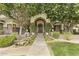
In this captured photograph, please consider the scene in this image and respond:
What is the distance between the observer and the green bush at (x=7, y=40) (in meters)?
3.68

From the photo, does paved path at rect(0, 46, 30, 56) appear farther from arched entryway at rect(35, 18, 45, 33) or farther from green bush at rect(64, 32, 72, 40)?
green bush at rect(64, 32, 72, 40)

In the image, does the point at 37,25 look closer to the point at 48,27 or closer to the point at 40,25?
the point at 40,25

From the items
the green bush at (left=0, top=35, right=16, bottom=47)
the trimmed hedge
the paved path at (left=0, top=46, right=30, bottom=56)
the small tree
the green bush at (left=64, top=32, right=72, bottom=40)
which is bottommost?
the paved path at (left=0, top=46, right=30, bottom=56)

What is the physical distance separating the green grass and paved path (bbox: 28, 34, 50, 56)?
0.08 m

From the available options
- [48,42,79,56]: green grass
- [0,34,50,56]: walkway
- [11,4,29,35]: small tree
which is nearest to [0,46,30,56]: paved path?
[0,34,50,56]: walkway

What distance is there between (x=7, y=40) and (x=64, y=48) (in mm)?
742

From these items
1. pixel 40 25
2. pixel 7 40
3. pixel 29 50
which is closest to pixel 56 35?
pixel 40 25

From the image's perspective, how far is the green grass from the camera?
3.67 m

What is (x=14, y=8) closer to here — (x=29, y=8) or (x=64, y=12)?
(x=29, y=8)

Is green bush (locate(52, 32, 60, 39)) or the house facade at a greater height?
the house facade

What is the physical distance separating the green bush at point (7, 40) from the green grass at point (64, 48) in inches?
19.2

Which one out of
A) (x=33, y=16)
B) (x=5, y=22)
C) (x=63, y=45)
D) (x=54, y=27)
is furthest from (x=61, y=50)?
(x=5, y=22)

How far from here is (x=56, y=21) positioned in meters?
3.76

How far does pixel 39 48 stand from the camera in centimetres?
373
